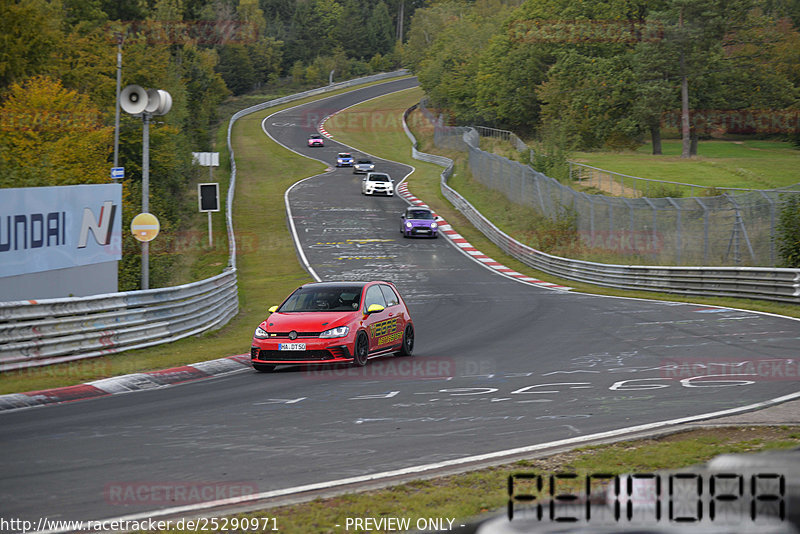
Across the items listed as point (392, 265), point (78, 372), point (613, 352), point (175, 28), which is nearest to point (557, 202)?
point (392, 265)

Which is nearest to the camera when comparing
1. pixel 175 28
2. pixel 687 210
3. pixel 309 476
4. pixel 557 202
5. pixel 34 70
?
pixel 309 476

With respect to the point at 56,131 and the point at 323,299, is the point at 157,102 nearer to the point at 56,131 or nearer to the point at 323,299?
the point at 323,299

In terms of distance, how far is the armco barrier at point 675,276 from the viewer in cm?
2408

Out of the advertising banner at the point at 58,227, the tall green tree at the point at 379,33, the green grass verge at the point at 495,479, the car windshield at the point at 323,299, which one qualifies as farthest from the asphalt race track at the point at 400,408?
the tall green tree at the point at 379,33

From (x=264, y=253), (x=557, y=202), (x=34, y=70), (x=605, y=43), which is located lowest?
(x=264, y=253)

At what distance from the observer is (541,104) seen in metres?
86.8

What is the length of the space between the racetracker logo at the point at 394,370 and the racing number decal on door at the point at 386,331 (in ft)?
1.33

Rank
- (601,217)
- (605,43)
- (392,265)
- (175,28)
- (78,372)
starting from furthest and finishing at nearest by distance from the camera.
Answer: (175,28) < (605,43) < (392,265) < (601,217) < (78,372)

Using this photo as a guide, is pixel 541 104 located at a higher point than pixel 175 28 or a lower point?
lower

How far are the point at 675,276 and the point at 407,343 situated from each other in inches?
595

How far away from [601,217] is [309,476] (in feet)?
97.0

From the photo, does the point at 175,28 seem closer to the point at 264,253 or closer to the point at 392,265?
the point at 264,253

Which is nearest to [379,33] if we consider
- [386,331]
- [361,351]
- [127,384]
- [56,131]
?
[56,131]

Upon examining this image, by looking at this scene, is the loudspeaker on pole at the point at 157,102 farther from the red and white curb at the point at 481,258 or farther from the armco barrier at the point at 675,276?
the red and white curb at the point at 481,258
